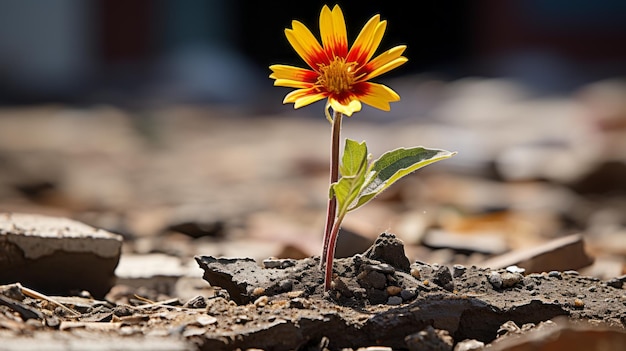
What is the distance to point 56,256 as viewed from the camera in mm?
2139

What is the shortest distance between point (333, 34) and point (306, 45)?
0.05 meters

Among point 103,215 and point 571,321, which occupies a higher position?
point 103,215

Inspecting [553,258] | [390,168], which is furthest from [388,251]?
[553,258]

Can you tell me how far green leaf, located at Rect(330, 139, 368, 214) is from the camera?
1644mm

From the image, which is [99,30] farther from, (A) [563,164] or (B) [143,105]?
(A) [563,164]

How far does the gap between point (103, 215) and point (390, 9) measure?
1128 centimetres

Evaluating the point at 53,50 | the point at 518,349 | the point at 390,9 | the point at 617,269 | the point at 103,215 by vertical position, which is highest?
the point at 390,9

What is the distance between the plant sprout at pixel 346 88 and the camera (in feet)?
5.43

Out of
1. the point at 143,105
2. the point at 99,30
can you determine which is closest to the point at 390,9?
the point at 99,30

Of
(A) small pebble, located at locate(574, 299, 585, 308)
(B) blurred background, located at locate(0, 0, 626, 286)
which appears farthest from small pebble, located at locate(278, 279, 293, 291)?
(B) blurred background, located at locate(0, 0, 626, 286)

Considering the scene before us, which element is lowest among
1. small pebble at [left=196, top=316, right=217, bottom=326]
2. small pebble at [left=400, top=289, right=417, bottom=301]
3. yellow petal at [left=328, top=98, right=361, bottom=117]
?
small pebble at [left=196, top=316, right=217, bottom=326]

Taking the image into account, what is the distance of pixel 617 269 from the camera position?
2.42 m

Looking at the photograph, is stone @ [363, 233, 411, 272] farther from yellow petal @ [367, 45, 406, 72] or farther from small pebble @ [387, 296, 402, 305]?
yellow petal @ [367, 45, 406, 72]

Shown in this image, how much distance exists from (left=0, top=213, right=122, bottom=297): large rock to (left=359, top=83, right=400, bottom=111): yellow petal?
0.84 meters
